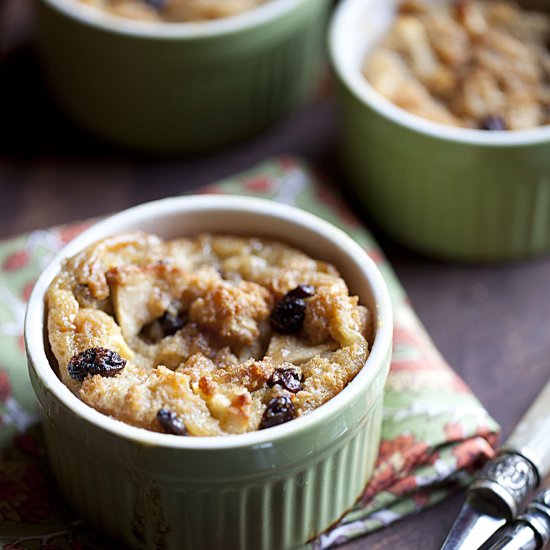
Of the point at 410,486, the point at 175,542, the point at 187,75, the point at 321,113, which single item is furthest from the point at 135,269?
the point at 321,113

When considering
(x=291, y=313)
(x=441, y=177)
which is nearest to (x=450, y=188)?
(x=441, y=177)

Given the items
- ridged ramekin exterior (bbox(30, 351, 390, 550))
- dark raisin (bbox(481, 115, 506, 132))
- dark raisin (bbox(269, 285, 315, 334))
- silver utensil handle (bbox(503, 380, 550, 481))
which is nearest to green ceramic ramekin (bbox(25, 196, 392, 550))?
ridged ramekin exterior (bbox(30, 351, 390, 550))

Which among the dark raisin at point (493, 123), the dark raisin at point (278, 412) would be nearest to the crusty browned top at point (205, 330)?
the dark raisin at point (278, 412)

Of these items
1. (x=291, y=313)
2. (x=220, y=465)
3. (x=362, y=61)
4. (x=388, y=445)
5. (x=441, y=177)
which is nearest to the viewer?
(x=220, y=465)

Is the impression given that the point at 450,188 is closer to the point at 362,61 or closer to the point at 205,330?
the point at 362,61

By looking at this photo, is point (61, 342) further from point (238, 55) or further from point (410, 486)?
point (238, 55)

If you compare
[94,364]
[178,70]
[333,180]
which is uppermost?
[94,364]

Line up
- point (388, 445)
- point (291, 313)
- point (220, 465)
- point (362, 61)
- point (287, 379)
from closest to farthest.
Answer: point (220, 465) < point (287, 379) < point (291, 313) < point (388, 445) < point (362, 61)
